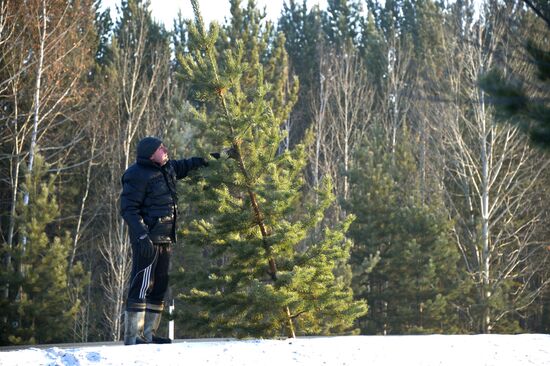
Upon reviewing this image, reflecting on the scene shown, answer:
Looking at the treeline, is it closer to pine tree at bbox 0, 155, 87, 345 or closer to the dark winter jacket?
pine tree at bbox 0, 155, 87, 345

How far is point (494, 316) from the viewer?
23.1 meters

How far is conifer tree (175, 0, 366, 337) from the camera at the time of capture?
10.7 meters

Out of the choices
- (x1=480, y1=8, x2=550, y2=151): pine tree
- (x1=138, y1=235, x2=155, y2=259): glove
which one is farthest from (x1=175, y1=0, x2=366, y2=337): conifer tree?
(x1=480, y1=8, x2=550, y2=151): pine tree

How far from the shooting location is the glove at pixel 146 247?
8747mm

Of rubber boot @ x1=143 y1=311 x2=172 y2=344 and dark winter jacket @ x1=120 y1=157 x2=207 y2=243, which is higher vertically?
dark winter jacket @ x1=120 y1=157 x2=207 y2=243

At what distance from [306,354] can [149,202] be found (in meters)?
2.41

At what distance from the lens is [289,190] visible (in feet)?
35.3

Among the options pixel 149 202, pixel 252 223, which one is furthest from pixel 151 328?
pixel 252 223

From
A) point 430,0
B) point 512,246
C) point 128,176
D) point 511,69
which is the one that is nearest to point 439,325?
point 512,246

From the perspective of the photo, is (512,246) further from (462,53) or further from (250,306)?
(250,306)

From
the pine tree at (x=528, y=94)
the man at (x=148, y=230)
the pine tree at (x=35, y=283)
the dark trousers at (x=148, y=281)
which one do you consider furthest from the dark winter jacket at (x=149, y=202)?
the pine tree at (x=35, y=283)

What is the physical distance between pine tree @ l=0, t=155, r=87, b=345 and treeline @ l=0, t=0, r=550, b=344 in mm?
56

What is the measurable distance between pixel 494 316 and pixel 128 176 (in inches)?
653

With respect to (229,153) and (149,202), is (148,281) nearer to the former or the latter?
(149,202)
